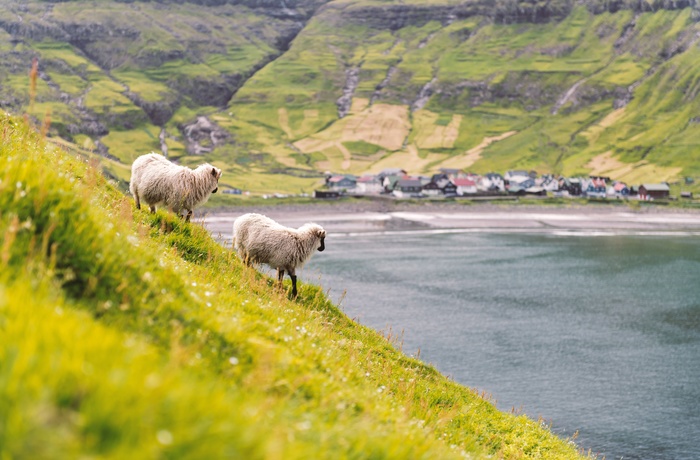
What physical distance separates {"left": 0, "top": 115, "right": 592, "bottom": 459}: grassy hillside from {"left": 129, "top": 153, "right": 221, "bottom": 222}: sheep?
5.47 metres

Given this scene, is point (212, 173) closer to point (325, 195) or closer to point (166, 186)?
point (166, 186)

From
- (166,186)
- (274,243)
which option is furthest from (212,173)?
(274,243)

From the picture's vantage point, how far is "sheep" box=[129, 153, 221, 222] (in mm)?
17938

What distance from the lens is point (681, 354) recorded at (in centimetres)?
5825

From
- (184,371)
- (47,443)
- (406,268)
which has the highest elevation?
(47,443)

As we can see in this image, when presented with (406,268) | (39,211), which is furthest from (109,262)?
(406,268)

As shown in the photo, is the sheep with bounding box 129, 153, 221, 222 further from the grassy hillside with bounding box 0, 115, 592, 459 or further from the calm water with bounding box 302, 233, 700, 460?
the grassy hillside with bounding box 0, 115, 592, 459

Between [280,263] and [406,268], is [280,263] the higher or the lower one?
the higher one

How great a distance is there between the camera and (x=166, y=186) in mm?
18062

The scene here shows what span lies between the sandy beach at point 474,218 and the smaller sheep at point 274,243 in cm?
10843

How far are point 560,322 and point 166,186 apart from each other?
60.2m

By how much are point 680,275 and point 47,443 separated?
341 feet

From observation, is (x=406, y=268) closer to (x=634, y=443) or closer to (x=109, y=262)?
(x=634, y=443)

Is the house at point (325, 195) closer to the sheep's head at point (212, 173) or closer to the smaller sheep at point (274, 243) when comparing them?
the smaller sheep at point (274, 243)
